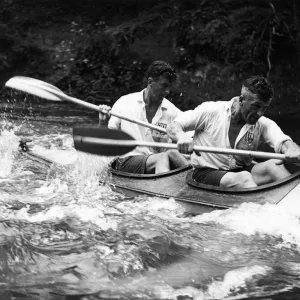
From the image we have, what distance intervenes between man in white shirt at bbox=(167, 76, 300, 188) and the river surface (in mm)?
303

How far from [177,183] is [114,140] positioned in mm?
632

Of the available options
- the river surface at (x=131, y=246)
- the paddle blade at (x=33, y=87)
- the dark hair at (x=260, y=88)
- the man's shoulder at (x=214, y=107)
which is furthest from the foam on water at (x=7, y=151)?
the dark hair at (x=260, y=88)

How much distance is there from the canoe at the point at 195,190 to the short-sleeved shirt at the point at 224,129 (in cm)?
29

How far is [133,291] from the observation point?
3244 mm

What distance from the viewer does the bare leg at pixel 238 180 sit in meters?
4.38

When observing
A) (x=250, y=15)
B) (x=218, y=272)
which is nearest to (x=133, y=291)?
(x=218, y=272)

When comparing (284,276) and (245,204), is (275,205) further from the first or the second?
(284,276)

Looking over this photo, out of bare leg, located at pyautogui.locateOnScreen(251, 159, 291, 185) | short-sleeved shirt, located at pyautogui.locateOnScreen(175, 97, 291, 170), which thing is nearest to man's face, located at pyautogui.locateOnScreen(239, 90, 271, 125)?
short-sleeved shirt, located at pyautogui.locateOnScreen(175, 97, 291, 170)

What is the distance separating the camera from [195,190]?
4.62 m

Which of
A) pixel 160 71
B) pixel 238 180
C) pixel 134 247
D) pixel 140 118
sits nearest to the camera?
pixel 134 247

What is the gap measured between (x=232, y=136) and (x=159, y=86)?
0.84m

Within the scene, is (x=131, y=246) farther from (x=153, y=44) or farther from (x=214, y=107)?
(x=153, y=44)

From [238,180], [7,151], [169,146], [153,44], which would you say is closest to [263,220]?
[238,180]

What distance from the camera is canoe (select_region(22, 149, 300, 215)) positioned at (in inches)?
166
